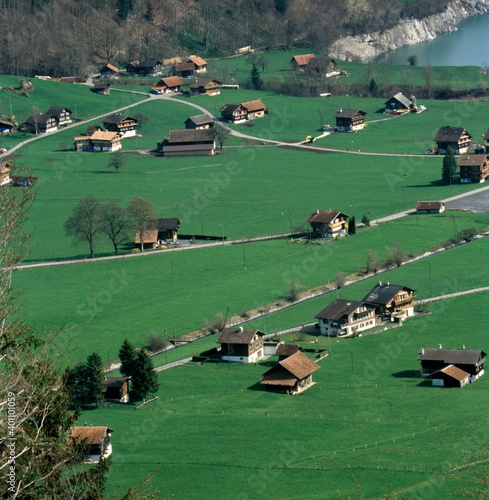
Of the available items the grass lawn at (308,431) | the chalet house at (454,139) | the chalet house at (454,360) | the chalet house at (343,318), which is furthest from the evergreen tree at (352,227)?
the chalet house at (454,139)

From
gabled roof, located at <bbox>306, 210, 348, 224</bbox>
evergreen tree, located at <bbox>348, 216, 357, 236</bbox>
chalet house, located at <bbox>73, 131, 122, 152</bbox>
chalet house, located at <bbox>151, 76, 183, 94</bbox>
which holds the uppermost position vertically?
chalet house, located at <bbox>151, 76, 183, 94</bbox>

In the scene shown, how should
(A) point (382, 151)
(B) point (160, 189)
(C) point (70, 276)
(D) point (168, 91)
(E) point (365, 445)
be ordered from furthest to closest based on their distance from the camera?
1. (D) point (168, 91)
2. (A) point (382, 151)
3. (B) point (160, 189)
4. (C) point (70, 276)
5. (E) point (365, 445)

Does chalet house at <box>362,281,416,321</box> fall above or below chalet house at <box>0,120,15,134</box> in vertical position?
below

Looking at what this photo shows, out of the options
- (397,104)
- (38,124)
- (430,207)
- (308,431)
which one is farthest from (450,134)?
(308,431)

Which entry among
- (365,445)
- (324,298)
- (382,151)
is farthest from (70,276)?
(382,151)

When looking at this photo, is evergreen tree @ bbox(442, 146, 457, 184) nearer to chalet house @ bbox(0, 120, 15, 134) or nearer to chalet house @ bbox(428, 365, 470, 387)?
chalet house @ bbox(428, 365, 470, 387)

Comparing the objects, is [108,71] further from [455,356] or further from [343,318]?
[455,356]

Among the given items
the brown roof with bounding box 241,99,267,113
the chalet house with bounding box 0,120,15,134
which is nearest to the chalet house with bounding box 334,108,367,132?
the brown roof with bounding box 241,99,267,113

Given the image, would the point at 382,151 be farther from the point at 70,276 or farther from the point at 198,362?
the point at 198,362
